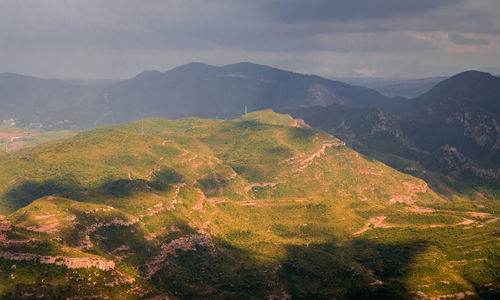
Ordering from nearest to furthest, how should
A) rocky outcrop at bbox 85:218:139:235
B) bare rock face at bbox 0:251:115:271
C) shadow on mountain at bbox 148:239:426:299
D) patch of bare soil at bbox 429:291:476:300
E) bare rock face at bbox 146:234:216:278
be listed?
bare rock face at bbox 0:251:115:271, patch of bare soil at bbox 429:291:476:300, shadow on mountain at bbox 148:239:426:299, bare rock face at bbox 146:234:216:278, rocky outcrop at bbox 85:218:139:235

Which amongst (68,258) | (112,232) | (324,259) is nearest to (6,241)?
(68,258)

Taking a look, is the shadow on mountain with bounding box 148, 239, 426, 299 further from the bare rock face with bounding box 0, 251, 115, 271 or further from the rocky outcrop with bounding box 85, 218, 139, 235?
the bare rock face with bounding box 0, 251, 115, 271

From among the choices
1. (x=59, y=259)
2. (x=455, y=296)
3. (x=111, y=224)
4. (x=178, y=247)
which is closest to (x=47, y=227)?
(x=111, y=224)

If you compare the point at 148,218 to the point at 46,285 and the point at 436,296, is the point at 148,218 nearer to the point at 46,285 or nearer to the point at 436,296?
the point at 46,285

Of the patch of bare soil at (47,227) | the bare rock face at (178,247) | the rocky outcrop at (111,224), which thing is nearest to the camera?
the patch of bare soil at (47,227)

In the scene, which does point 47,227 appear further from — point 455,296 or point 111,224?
point 455,296

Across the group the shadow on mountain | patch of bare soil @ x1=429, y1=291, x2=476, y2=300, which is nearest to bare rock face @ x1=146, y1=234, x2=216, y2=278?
the shadow on mountain

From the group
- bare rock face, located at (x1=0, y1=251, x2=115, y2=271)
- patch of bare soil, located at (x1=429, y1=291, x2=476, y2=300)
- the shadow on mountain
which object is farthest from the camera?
the shadow on mountain

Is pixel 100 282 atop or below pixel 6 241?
below

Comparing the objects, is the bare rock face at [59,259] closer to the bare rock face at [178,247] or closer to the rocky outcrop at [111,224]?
the bare rock face at [178,247]

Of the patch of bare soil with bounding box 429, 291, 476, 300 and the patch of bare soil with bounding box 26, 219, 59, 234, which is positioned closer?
the patch of bare soil with bounding box 429, 291, 476, 300

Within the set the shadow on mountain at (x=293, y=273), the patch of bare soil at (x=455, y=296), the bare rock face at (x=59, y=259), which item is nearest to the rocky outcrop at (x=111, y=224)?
the shadow on mountain at (x=293, y=273)
